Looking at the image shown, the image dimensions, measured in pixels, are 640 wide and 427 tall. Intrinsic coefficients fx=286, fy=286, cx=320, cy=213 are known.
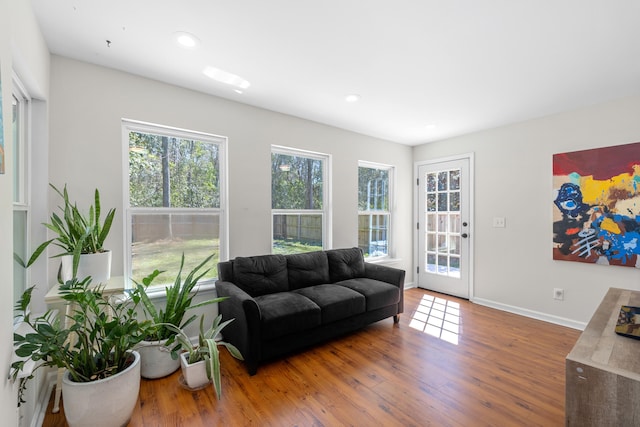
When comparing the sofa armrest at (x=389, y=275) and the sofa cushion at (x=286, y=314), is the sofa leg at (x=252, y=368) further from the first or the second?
the sofa armrest at (x=389, y=275)

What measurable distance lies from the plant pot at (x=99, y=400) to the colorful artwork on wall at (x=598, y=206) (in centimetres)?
417

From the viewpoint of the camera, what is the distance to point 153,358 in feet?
6.99

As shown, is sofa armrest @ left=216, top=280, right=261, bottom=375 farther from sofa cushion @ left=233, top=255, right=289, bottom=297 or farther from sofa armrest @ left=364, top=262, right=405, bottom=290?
sofa armrest @ left=364, top=262, right=405, bottom=290

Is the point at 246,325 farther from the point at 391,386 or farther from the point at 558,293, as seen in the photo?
the point at 558,293

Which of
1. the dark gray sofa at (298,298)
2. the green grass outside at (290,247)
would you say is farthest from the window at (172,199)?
the green grass outside at (290,247)

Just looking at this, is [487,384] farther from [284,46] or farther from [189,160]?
[189,160]

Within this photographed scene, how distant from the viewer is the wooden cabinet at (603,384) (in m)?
0.99

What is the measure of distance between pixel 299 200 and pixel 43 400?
269 centimetres

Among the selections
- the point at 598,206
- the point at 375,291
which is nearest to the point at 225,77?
the point at 375,291

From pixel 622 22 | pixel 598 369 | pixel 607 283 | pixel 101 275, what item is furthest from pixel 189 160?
pixel 607 283

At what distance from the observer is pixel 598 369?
1040 millimetres

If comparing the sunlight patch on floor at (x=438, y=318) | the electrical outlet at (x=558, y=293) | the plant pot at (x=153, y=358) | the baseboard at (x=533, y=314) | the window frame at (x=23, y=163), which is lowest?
the sunlight patch on floor at (x=438, y=318)

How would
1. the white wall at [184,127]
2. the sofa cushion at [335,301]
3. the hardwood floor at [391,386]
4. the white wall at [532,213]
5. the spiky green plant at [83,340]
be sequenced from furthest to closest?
the white wall at [532,213] → the sofa cushion at [335,301] → the white wall at [184,127] → the hardwood floor at [391,386] → the spiky green plant at [83,340]

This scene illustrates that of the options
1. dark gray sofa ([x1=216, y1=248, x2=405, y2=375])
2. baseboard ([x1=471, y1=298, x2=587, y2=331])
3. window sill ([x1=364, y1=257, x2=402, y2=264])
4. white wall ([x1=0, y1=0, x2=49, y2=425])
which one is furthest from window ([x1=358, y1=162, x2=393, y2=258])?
white wall ([x1=0, y1=0, x2=49, y2=425])
